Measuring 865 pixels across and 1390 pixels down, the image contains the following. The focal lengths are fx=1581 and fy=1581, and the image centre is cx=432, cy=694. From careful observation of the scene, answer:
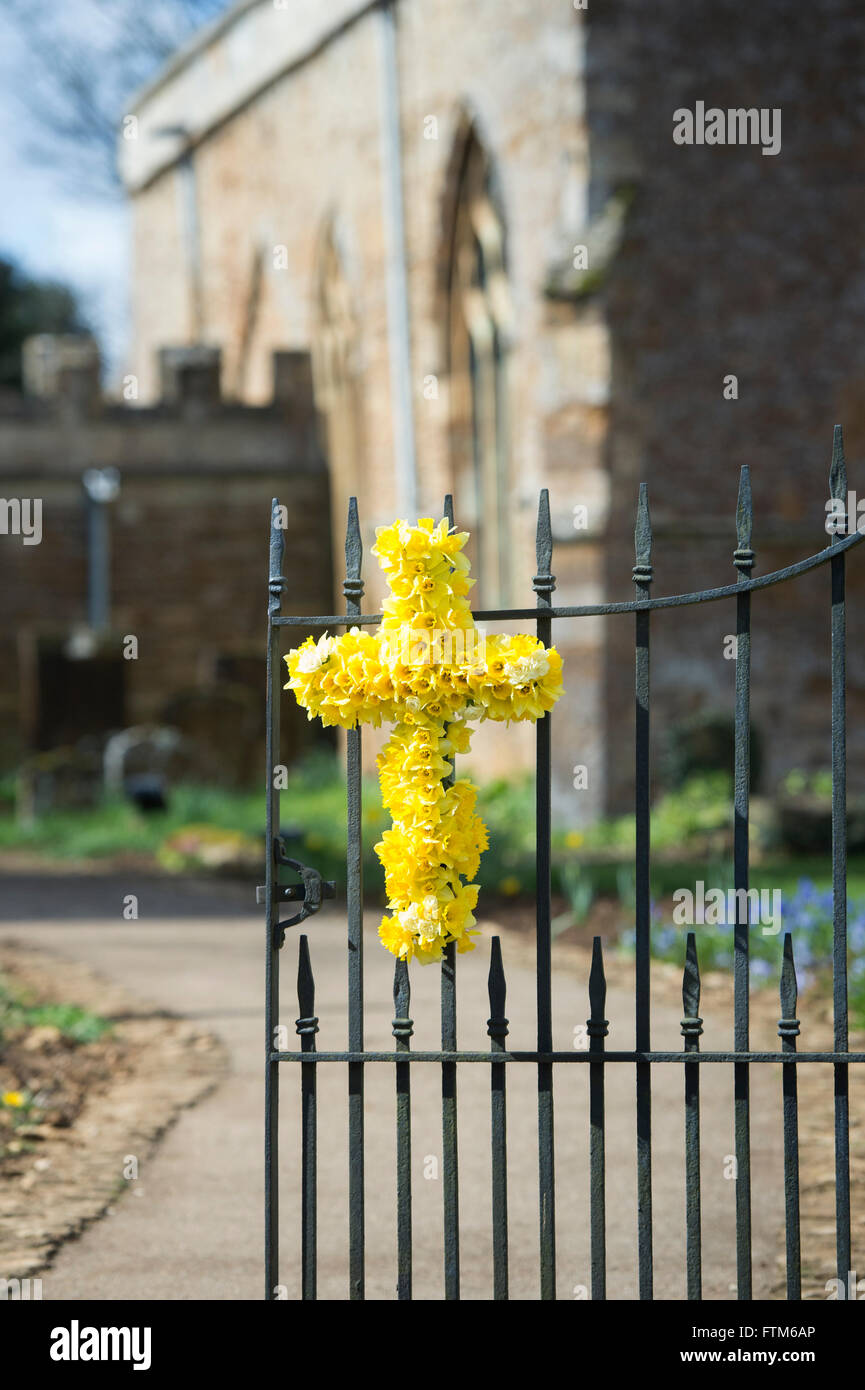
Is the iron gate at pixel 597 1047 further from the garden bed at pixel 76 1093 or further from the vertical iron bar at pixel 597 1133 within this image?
the garden bed at pixel 76 1093

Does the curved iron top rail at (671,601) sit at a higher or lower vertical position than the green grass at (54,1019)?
higher

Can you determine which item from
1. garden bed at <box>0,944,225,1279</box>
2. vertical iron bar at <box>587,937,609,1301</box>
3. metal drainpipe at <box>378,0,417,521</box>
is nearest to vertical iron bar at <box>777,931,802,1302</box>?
vertical iron bar at <box>587,937,609,1301</box>

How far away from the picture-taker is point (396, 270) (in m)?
→ 15.5

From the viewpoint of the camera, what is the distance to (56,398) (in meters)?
17.6

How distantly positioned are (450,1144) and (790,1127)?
0.68m

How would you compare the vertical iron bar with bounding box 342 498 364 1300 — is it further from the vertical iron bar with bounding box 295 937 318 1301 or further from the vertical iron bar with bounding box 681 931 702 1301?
the vertical iron bar with bounding box 681 931 702 1301

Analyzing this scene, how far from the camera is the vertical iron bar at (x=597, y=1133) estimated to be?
3104 mm

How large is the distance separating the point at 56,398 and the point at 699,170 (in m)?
8.05

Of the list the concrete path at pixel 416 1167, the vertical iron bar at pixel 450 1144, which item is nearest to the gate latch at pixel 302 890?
the vertical iron bar at pixel 450 1144

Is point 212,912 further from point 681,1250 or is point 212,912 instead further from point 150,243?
point 150,243

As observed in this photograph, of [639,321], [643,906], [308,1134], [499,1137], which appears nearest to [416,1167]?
[308,1134]

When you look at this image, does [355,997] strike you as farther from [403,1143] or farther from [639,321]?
[639,321]

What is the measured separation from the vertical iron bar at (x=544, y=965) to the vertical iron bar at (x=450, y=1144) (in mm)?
171
